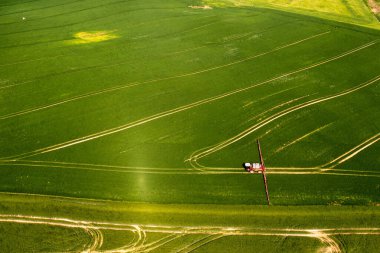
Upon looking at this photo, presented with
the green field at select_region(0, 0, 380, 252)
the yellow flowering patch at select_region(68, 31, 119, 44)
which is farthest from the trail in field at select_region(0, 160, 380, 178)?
the yellow flowering patch at select_region(68, 31, 119, 44)

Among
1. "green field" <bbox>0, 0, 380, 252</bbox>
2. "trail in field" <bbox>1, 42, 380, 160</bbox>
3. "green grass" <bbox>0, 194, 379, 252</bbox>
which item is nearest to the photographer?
"green grass" <bbox>0, 194, 379, 252</bbox>

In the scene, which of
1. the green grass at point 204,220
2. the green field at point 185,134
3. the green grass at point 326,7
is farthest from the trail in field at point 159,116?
the green grass at point 326,7

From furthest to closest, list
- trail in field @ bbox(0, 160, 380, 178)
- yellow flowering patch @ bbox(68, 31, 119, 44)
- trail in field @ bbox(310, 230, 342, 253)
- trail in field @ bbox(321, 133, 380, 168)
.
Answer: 1. yellow flowering patch @ bbox(68, 31, 119, 44)
2. trail in field @ bbox(321, 133, 380, 168)
3. trail in field @ bbox(0, 160, 380, 178)
4. trail in field @ bbox(310, 230, 342, 253)

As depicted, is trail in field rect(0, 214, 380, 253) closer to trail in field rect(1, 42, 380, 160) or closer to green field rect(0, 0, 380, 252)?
green field rect(0, 0, 380, 252)

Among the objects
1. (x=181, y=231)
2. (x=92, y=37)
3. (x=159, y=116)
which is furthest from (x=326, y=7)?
(x=181, y=231)

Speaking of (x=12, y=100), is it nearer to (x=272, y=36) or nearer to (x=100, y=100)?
(x=100, y=100)
